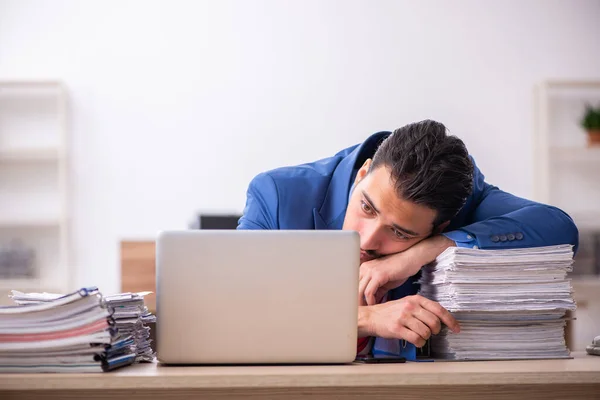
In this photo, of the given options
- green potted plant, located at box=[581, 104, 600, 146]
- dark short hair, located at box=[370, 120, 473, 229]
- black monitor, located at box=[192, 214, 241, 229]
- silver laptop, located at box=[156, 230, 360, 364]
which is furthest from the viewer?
green potted plant, located at box=[581, 104, 600, 146]

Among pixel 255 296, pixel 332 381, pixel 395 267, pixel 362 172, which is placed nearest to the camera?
pixel 332 381

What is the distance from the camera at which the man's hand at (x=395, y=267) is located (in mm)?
1498

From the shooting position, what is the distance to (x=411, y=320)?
1297mm

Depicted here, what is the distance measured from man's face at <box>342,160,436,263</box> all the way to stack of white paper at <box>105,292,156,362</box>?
1.67 feet

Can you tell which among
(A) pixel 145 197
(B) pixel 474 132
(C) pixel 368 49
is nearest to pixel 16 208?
(A) pixel 145 197

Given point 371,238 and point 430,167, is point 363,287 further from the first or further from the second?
point 430,167

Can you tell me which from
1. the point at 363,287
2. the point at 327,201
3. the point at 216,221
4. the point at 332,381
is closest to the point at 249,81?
the point at 216,221

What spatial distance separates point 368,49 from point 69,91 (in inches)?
70.2

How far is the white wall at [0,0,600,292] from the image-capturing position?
4.62 metres

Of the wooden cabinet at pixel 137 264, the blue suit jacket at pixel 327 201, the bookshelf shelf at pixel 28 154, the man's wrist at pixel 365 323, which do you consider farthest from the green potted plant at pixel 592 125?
the man's wrist at pixel 365 323

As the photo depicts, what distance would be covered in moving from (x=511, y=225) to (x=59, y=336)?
2.83 feet

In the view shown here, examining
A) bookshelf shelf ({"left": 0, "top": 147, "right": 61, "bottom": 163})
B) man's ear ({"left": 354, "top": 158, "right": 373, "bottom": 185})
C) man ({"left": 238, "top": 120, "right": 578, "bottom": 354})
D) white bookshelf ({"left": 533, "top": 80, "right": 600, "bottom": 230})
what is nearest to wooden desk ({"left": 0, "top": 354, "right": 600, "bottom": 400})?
man ({"left": 238, "top": 120, "right": 578, "bottom": 354})

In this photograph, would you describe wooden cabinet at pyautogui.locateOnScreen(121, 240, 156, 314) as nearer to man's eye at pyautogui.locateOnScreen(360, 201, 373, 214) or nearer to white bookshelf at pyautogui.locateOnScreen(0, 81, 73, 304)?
white bookshelf at pyautogui.locateOnScreen(0, 81, 73, 304)

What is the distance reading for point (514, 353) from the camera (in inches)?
51.5
